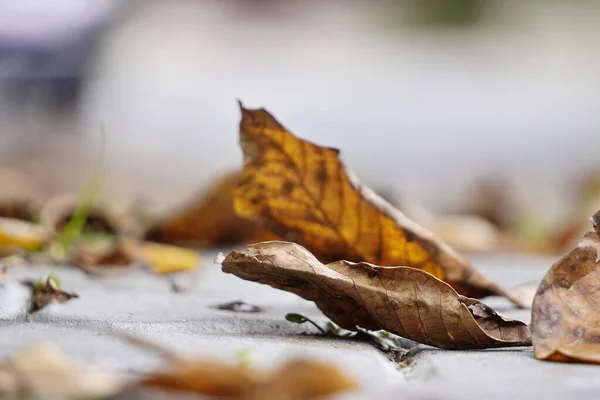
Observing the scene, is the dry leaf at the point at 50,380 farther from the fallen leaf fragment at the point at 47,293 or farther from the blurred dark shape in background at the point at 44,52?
the blurred dark shape in background at the point at 44,52

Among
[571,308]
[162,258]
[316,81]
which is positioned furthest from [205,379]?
[316,81]

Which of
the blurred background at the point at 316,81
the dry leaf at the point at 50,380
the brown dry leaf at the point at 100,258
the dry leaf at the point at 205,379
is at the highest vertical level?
the blurred background at the point at 316,81

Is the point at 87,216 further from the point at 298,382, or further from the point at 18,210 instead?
the point at 298,382

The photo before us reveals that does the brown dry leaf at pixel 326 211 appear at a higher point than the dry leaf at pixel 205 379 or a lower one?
higher

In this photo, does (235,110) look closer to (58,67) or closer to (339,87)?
(339,87)

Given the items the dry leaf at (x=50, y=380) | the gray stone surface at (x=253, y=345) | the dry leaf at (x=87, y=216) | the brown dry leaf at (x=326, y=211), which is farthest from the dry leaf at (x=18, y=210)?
the dry leaf at (x=50, y=380)

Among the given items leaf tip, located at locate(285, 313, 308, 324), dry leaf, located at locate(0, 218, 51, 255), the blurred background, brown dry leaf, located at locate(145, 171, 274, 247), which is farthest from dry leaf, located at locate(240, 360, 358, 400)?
the blurred background

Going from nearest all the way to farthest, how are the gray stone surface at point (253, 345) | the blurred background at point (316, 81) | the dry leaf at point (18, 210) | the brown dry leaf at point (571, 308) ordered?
the gray stone surface at point (253, 345)
the brown dry leaf at point (571, 308)
the dry leaf at point (18, 210)
the blurred background at point (316, 81)

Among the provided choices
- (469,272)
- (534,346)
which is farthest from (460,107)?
(534,346)
